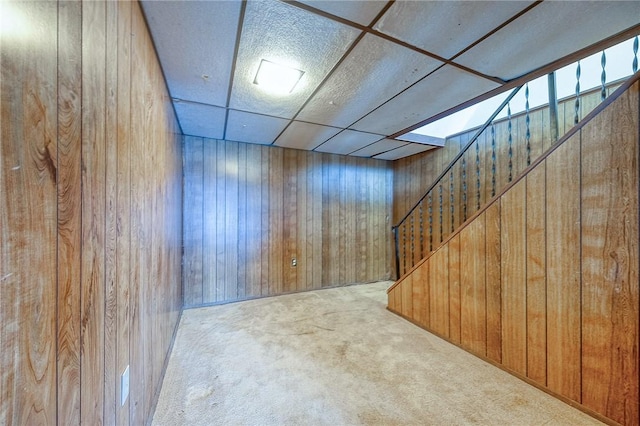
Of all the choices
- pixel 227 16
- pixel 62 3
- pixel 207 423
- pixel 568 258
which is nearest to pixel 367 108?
pixel 227 16

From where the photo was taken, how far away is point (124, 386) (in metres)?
1.09

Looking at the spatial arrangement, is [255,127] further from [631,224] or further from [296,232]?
[631,224]

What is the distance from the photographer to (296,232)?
4043 mm

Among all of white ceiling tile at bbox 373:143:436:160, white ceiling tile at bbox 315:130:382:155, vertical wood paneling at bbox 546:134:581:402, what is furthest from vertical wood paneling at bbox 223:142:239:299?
vertical wood paneling at bbox 546:134:581:402

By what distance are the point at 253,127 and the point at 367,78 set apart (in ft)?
5.26

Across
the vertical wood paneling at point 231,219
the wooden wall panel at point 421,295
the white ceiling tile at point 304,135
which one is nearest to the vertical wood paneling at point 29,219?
the white ceiling tile at point 304,135

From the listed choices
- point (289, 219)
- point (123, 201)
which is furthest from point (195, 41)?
point (289, 219)

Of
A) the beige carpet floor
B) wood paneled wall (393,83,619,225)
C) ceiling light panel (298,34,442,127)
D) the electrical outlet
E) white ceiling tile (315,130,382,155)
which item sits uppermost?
ceiling light panel (298,34,442,127)

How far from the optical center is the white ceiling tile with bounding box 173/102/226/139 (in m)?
2.47

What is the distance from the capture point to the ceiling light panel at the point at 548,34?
4.27 feet

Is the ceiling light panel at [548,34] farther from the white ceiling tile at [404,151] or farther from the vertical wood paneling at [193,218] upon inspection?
the vertical wood paneling at [193,218]

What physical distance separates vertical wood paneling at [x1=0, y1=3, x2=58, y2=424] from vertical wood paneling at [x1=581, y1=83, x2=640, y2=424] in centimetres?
251

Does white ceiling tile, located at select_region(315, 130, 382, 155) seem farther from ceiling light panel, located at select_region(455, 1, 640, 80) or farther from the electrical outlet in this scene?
the electrical outlet

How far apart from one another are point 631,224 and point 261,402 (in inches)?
96.2
